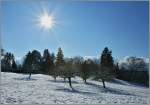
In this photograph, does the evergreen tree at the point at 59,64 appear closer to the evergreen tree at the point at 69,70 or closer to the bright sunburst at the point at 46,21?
the evergreen tree at the point at 69,70

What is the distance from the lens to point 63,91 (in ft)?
12.6

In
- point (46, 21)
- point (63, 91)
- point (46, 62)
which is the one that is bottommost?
point (63, 91)

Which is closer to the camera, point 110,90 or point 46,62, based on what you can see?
point 46,62

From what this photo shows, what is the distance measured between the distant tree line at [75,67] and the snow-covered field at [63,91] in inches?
2.9

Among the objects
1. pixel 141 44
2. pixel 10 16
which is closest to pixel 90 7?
pixel 141 44

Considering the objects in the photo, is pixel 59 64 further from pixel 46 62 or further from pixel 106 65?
pixel 106 65

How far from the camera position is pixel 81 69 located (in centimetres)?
387

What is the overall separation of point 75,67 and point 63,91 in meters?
0.36

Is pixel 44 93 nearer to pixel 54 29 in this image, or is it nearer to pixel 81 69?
pixel 81 69

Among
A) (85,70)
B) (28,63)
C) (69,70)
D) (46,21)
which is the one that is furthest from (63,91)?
(46,21)

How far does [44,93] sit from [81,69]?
59 centimetres

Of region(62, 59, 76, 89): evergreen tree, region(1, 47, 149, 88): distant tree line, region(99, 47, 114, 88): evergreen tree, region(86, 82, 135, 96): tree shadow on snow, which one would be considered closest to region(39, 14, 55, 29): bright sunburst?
region(1, 47, 149, 88): distant tree line

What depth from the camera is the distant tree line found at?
12.3 ft

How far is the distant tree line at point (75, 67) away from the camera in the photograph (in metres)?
3.75
